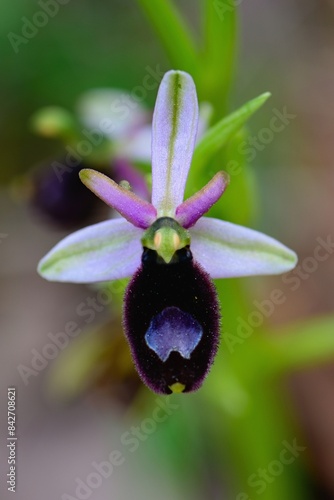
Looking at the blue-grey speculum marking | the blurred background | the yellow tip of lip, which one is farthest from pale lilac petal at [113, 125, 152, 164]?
the yellow tip of lip

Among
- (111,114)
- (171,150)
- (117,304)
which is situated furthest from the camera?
(111,114)

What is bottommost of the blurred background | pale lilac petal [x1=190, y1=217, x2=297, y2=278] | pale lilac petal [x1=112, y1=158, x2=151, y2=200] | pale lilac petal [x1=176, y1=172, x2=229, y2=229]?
the blurred background

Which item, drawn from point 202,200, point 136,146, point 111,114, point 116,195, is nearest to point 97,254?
point 116,195

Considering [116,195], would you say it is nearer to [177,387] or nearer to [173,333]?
[173,333]

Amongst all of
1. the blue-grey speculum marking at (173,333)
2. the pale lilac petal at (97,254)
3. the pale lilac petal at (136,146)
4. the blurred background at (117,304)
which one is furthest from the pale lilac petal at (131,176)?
the blue-grey speculum marking at (173,333)

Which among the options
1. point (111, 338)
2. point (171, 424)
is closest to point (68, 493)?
point (171, 424)

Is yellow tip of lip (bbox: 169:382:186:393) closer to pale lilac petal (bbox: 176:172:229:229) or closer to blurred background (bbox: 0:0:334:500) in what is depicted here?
pale lilac petal (bbox: 176:172:229:229)

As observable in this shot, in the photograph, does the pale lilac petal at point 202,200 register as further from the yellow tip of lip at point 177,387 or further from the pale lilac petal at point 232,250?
the yellow tip of lip at point 177,387
